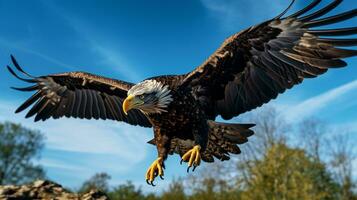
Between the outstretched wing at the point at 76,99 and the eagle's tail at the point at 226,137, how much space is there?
132cm

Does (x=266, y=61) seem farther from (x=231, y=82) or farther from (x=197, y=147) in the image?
(x=197, y=147)

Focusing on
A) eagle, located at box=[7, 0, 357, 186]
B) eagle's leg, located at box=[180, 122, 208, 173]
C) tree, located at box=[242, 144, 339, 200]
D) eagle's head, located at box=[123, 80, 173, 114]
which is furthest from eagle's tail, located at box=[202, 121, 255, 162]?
tree, located at box=[242, 144, 339, 200]

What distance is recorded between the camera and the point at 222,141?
7191 mm

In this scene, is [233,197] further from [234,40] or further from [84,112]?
[234,40]

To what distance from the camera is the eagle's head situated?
19.6ft

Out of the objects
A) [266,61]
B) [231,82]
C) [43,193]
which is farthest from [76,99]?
[266,61]

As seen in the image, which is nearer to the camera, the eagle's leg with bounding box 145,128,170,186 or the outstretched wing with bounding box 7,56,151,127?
the eagle's leg with bounding box 145,128,170,186

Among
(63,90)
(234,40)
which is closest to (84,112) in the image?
(63,90)

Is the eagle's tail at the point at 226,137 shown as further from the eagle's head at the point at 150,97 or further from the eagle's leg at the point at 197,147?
the eagle's head at the point at 150,97

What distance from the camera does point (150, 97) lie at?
597cm

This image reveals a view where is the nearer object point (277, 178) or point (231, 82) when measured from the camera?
point (231, 82)

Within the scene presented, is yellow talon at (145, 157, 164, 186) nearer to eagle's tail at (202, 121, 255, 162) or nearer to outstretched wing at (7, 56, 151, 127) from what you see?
eagle's tail at (202, 121, 255, 162)

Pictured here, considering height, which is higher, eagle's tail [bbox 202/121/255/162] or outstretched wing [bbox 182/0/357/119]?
outstretched wing [bbox 182/0/357/119]

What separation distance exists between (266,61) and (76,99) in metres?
3.70
